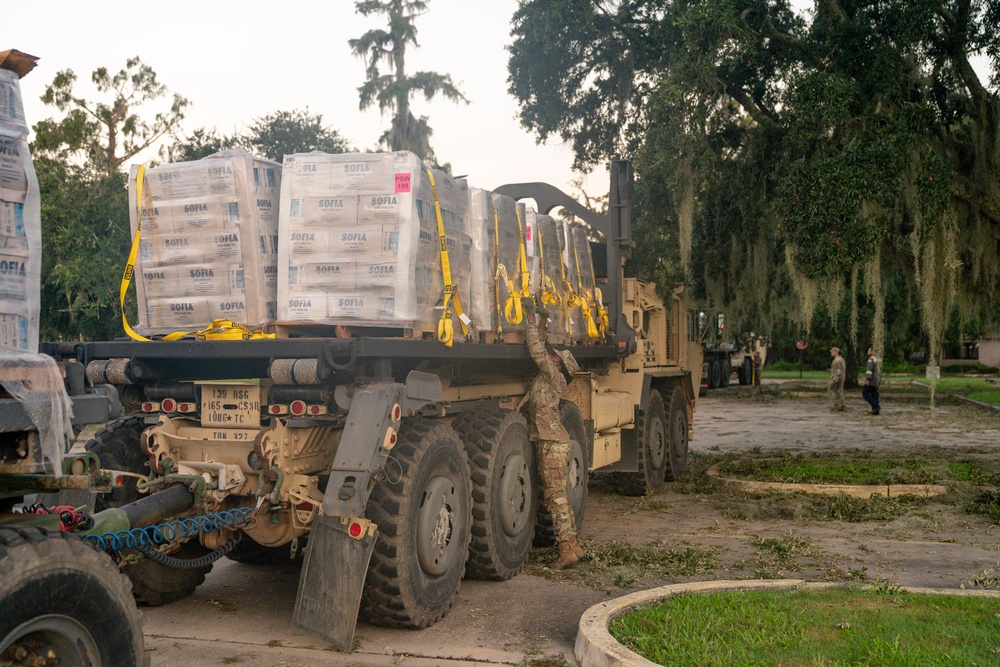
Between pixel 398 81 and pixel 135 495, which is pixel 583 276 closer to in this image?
pixel 135 495

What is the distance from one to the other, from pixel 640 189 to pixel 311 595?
990 centimetres

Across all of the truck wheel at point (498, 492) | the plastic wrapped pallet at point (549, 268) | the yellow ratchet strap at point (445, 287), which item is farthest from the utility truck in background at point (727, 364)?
the yellow ratchet strap at point (445, 287)

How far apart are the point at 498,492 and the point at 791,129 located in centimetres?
715

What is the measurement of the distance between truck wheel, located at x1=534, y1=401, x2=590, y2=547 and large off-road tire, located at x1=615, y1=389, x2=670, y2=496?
232 cm

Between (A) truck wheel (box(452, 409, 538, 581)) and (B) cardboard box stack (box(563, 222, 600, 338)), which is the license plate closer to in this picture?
(A) truck wheel (box(452, 409, 538, 581))

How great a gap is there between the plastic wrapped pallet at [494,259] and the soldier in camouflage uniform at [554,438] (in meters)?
0.46

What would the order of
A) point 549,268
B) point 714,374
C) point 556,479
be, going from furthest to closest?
point 714,374 < point 549,268 < point 556,479

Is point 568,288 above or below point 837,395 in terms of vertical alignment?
above

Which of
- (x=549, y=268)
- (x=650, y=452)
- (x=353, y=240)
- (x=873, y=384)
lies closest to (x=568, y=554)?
(x=549, y=268)

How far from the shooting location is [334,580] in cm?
558

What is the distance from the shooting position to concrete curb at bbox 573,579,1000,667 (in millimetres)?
5145

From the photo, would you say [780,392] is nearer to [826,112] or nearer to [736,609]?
[826,112]

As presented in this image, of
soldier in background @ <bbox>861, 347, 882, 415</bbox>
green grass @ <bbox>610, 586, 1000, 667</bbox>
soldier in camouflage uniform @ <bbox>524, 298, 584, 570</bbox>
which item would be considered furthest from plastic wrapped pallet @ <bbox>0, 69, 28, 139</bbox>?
soldier in background @ <bbox>861, 347, 882, 415</bbox>

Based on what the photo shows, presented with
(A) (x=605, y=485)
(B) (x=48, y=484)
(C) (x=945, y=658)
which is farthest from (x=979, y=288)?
(B) (x=48, y=484)
